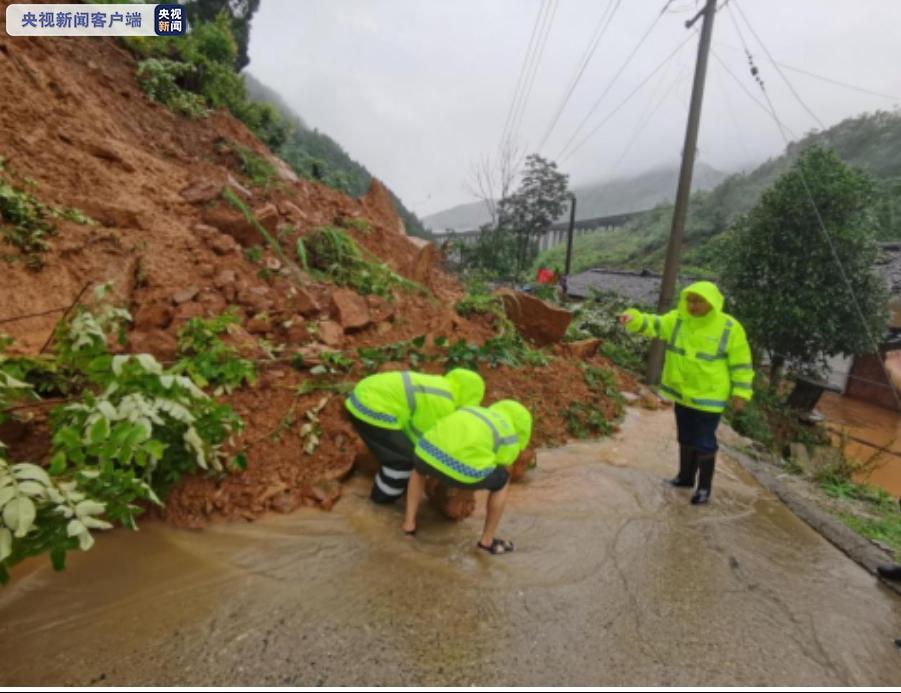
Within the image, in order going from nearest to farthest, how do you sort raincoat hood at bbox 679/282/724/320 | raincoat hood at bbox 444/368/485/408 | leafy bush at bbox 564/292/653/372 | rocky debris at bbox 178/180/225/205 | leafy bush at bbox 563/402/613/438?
raincoat hood at bbox 444/368/485/408
raincoat hood at bbox 679/282/724/320
leafy bush at bbox 563/402/613/438
rocky debris at bbox 178/180/225/205
leafy bush at bbox 564/292/653/372

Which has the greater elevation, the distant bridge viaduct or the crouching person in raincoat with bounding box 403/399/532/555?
the distant bridge viaduct

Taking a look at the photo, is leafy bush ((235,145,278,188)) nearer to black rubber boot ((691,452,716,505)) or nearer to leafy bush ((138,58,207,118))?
leafy bush ((138,58,207,118))

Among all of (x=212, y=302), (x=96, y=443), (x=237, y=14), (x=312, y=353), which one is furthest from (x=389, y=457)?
(x=237, y=14)

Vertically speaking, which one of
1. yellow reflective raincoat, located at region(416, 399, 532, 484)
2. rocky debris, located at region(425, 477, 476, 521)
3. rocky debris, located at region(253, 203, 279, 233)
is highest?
rocky debris, located at region(253, 203, 279, 233)

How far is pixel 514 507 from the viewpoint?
141 inches

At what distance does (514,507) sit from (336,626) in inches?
65.8

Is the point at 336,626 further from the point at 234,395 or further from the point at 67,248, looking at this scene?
the point at 67,248

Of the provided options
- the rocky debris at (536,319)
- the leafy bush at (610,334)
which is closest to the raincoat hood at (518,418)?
the rocky debris at (536,319)

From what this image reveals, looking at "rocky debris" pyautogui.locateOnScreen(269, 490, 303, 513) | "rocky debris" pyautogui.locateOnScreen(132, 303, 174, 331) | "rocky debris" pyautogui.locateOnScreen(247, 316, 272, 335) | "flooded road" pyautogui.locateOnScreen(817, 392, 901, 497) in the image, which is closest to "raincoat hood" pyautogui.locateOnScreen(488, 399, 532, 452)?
"rocky debris" pyautogui.locateOnScreen(269, 490, 303, 513)

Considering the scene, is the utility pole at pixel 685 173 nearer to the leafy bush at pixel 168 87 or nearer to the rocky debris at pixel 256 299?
the rocky debris at pixel 256 299

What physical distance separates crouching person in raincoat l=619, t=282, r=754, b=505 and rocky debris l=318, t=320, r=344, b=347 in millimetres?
2496

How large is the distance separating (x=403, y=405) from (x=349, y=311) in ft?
7.12

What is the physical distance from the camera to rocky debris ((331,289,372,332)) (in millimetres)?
4875

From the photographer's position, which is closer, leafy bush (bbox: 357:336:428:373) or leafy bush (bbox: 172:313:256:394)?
leafy bush (bbox: 172:313:256:394)
